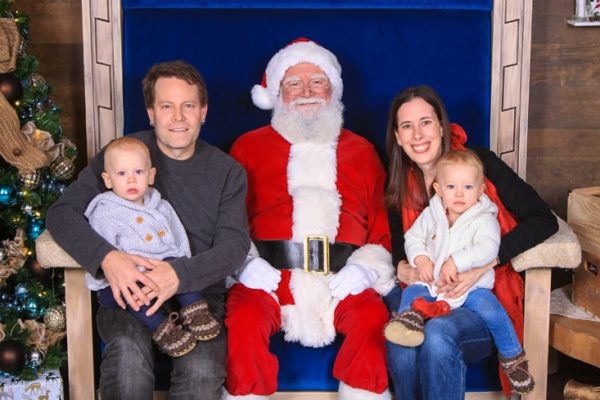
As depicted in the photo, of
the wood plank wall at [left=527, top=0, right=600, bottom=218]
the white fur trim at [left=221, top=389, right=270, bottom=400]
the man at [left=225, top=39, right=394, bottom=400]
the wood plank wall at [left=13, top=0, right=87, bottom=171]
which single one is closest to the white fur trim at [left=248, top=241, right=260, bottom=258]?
the man at [left=225, top=39, right=394, bottom=400]

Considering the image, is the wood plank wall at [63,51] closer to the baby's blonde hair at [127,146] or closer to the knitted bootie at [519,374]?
the baby's blonde hair at [127,146]

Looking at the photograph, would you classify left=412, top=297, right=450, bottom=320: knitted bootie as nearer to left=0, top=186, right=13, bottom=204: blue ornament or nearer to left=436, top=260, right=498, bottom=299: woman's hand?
left=436, top=260, right=498, bottom=299: woman's hand

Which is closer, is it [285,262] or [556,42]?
[285,262]

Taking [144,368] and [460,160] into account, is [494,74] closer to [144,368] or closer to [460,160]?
[460,160]

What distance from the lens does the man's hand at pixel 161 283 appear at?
2.28 m

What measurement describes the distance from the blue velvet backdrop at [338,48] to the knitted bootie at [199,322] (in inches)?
32.4

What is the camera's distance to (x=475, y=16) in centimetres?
297

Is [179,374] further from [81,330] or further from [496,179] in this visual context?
[496,179]

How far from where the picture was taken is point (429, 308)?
2.34m

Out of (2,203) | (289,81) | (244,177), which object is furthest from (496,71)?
(2,203)

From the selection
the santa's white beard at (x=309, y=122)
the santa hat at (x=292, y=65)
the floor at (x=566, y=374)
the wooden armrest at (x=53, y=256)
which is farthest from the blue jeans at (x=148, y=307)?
the floor at (x=566, y=374)

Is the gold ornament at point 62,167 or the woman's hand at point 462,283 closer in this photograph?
the woman's hand at point 462,283

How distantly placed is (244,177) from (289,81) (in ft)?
1.43

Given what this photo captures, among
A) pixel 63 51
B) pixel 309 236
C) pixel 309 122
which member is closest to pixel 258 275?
pixel 309 236
